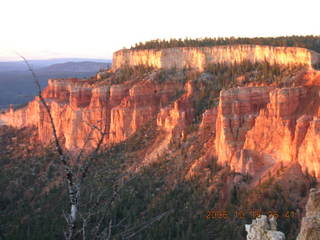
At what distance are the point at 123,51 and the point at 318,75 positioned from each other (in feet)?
109

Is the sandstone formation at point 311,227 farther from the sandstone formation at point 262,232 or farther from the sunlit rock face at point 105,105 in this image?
the sunlit rock face at point 105,105

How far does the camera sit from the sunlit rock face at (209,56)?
3945 cm

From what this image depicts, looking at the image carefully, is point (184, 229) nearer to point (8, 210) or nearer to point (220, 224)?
point (220, 224)

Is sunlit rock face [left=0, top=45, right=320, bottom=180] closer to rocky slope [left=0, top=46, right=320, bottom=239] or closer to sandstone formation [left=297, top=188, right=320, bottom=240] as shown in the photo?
rocky slope [left=0, top=46, right=320, bottom=239]

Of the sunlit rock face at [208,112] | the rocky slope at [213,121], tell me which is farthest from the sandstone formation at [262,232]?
the rocky slope at [213,121]

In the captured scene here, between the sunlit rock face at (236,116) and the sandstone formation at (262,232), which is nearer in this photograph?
the sandstone formation at (262,232)

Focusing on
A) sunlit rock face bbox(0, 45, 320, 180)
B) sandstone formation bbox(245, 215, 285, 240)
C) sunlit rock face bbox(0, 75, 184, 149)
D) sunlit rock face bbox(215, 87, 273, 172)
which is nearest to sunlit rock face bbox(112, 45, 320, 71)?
sunlit rock face bbox(0, 45, 320, 180)

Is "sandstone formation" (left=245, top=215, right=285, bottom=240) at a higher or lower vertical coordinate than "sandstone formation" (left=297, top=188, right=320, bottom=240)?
lower
